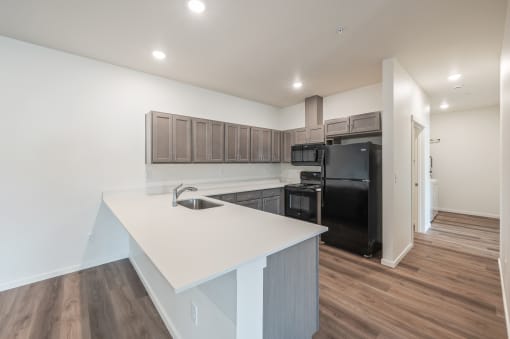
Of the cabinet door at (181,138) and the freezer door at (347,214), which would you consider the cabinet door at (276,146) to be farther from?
the cabinet door at (181,138)

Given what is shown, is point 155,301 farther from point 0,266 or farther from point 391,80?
point 391,80

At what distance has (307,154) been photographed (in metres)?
4.22

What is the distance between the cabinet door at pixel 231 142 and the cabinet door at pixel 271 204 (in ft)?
3.19

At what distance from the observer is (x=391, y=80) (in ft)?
9.10

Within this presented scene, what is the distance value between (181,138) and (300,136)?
94.4 inches

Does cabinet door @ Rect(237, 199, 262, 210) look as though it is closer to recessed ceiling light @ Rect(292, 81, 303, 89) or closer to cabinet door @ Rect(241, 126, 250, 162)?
cabinet door @ Rect(241, 126, 250, 162)

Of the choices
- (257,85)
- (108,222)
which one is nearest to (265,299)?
(108,222)

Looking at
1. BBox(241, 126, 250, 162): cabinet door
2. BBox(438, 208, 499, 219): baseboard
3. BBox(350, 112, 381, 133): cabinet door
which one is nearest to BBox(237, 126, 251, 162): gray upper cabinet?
BBox(241, 126, 250, 162): cabinet door

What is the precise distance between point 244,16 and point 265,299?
7.66 feet

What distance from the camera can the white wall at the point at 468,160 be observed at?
5152mm

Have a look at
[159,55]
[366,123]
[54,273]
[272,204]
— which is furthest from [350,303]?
[159,55]

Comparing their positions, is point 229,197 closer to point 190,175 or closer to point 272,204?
point 190,175

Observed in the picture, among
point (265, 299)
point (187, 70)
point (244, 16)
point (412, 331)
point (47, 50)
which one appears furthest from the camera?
point (187, 70)

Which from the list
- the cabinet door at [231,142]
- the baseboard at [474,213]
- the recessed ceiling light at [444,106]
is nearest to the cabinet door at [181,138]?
the cabinet door at [231,142]
